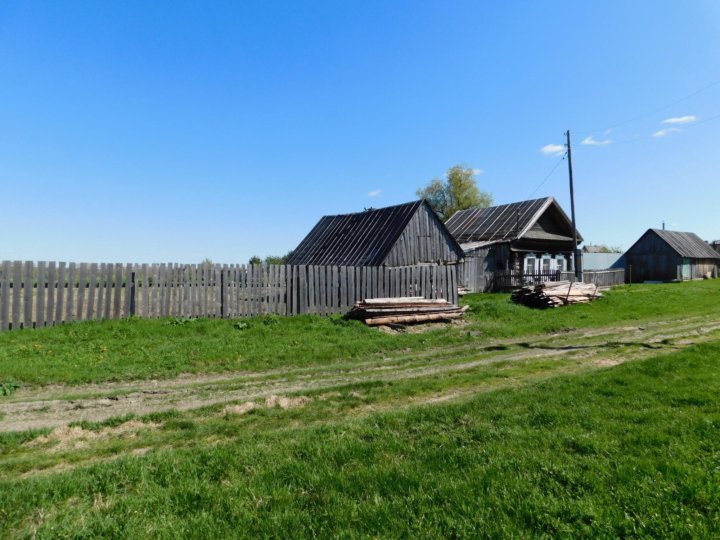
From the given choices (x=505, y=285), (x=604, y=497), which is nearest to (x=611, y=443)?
(x=604, y=497)

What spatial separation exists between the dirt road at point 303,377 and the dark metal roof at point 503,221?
58.1ft

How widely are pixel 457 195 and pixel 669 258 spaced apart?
28.4 metres

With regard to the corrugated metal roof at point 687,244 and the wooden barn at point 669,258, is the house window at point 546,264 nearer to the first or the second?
the wooden barn at point 669,258

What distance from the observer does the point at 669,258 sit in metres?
43.9

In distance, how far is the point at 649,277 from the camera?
4572cm

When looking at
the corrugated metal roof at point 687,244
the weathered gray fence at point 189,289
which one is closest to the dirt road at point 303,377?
the weathered gray fence at point 189,289

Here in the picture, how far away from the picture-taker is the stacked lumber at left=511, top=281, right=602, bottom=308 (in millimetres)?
20844

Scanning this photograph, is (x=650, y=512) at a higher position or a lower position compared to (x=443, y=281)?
lower

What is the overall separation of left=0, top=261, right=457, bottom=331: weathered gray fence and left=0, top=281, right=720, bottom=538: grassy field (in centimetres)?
379

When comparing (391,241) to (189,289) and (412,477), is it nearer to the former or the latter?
(189,289)

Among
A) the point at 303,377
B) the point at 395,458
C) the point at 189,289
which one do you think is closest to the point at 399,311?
the point at 303,377

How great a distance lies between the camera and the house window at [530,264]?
32.5 meters

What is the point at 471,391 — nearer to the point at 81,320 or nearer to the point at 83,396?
the point at 83,396

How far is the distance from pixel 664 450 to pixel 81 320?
14614 millimetres
